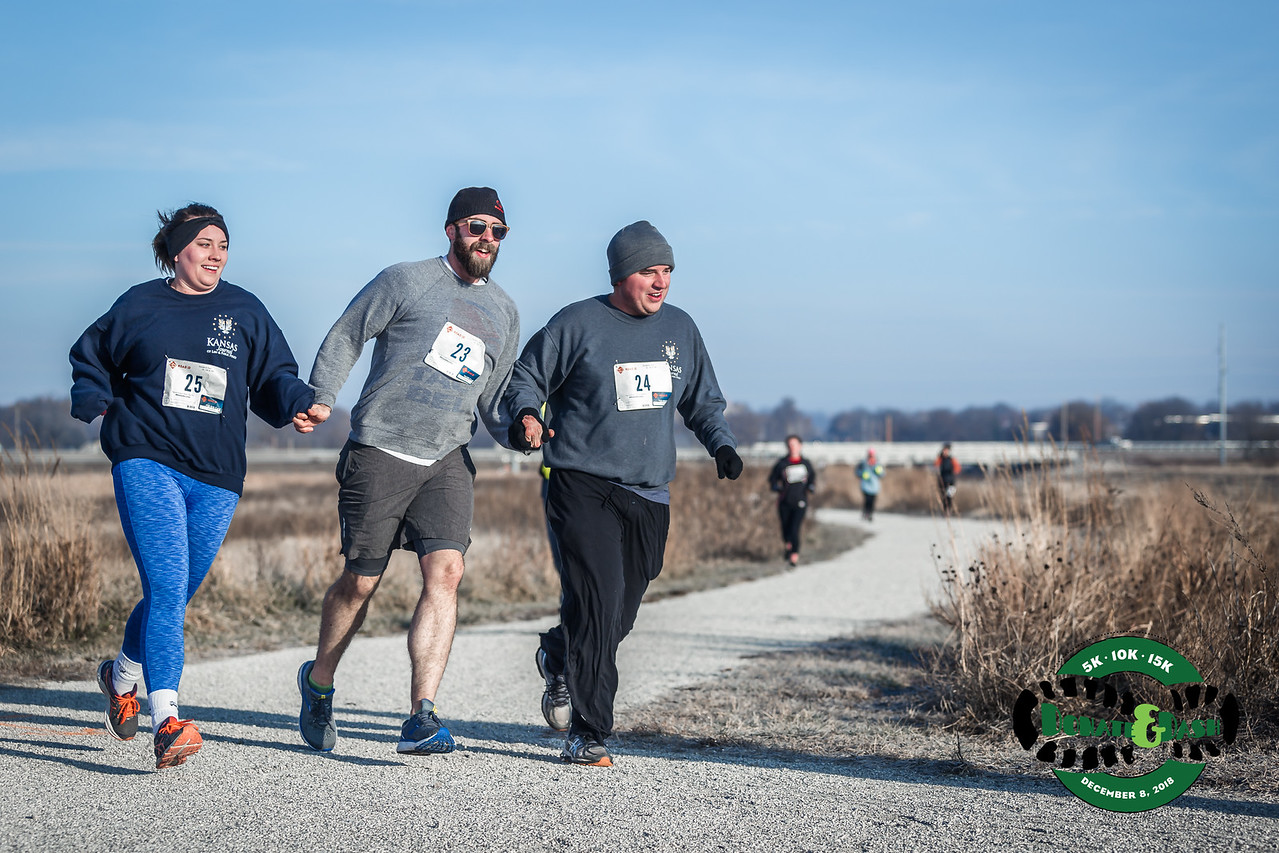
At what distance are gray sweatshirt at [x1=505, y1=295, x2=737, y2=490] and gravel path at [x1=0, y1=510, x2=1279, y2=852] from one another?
1220 millimetres

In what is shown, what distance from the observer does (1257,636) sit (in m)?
5.25

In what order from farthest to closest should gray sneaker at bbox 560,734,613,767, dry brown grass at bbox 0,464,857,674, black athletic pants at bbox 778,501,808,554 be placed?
black athletic pants at bbox 778,501,808,554, dry brown grass at bbox 0,464,857,674, gray sneaker at bbox 560,734,613,767

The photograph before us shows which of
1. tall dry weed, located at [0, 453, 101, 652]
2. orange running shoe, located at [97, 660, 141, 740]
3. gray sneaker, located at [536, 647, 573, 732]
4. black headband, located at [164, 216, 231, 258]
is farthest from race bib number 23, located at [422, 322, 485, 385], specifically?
tall dry weed, located at [0, 453, 101, 652]

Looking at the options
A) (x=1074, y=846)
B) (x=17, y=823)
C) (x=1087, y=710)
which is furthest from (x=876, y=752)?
(x=17, y=823)

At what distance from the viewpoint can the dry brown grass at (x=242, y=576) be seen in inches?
292

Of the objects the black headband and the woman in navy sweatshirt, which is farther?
the black headband

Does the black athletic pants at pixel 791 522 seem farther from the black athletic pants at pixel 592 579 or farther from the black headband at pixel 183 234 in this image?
the black headband at pixel 183 234

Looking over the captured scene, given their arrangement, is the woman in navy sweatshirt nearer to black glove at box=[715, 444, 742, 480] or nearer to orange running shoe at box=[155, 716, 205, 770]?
orange running shoe at box=[155, 716, 205, 770]

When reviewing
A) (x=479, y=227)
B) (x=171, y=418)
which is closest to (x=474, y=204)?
(x=479, y=227)

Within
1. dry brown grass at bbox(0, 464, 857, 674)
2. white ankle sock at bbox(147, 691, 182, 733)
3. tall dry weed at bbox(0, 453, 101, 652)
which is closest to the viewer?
white ankle sock at bbox(147, 691, 182, 733)

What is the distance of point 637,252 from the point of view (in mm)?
4770

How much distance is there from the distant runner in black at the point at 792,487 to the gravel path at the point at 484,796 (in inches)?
415

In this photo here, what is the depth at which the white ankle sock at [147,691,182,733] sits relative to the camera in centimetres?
431

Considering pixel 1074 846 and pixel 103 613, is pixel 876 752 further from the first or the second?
pixel 103 613
